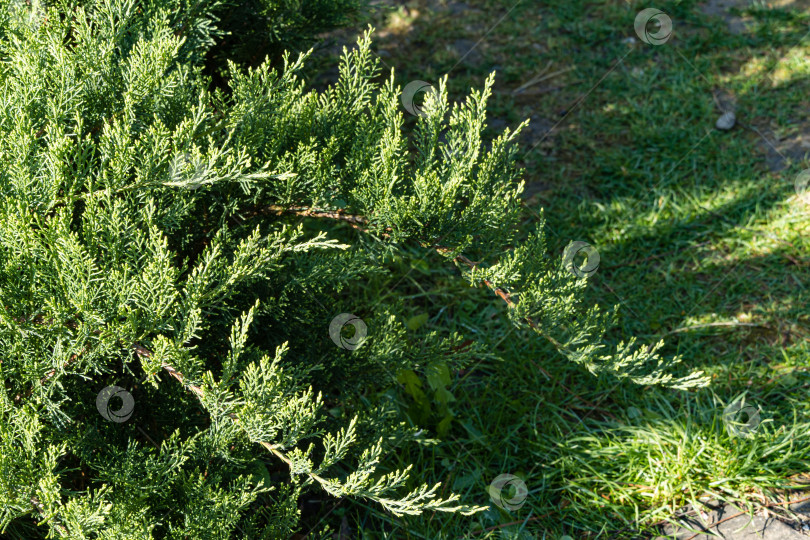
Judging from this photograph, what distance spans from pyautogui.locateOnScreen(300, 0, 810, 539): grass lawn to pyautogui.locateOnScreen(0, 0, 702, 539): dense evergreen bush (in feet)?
2.01

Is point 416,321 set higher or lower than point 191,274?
lower

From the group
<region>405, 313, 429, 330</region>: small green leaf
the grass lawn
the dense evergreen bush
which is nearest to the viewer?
the dense evergreen bush

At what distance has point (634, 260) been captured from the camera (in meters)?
3.91

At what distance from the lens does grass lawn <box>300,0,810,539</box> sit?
9.21 feet

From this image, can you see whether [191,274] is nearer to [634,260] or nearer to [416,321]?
[416,321]

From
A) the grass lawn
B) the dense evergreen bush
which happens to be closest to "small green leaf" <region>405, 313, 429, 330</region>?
the grass lawn

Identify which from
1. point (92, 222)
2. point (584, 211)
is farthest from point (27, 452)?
point (584, 211)

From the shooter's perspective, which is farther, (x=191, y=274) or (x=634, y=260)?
(x=634, y=260)

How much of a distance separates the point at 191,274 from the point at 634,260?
8.59 ft

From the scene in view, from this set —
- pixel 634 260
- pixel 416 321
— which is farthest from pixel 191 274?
pixel 634 260

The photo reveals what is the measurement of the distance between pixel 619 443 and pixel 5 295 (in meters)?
2.37

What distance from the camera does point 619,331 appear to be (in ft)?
11.7

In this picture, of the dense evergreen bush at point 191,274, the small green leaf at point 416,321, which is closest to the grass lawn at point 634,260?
the small green leaf at point 416,321

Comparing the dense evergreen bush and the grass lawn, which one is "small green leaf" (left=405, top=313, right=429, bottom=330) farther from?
the dense evergreen bush
